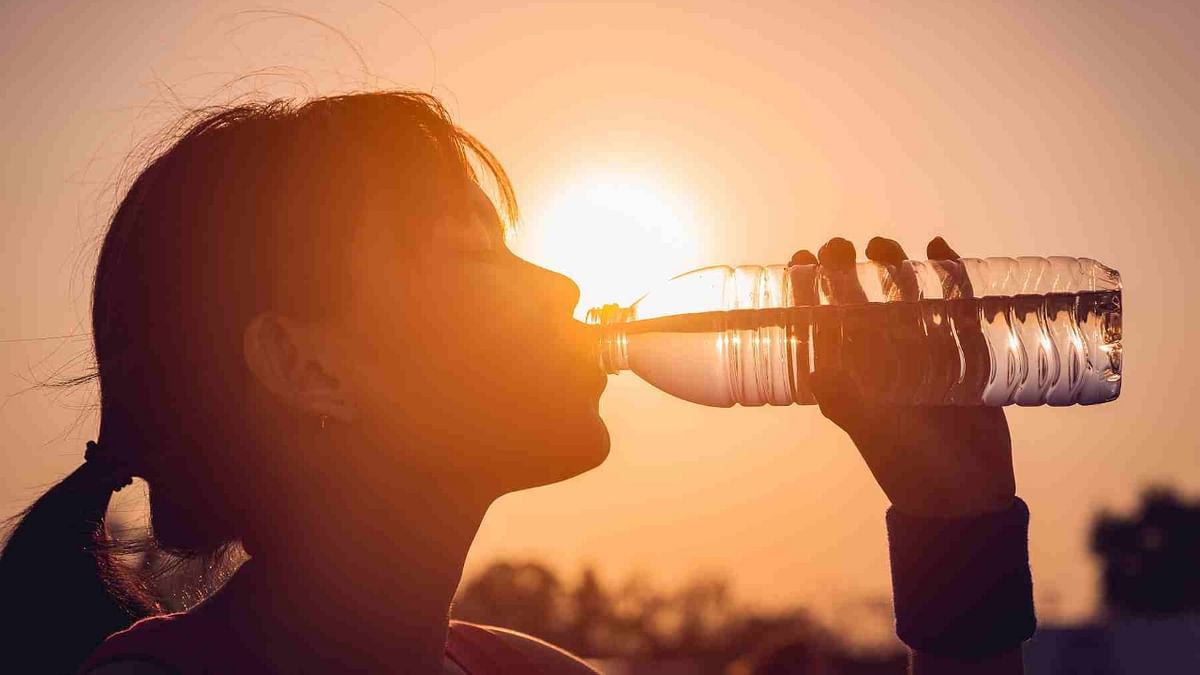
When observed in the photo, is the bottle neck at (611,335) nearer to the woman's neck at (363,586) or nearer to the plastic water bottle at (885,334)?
the plastic water bottle at (885,334)

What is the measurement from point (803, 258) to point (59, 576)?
1.72m

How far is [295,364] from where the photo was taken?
183cm

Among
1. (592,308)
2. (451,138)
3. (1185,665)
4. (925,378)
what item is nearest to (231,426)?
(451,138)

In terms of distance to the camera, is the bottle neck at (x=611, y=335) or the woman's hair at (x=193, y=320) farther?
the bottle neck at (x=611, y=335)

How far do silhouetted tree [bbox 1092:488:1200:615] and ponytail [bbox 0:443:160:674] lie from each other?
37328mm

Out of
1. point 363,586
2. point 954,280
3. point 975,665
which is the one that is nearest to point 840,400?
point 975,665

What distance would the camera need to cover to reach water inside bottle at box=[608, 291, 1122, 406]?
253 cm

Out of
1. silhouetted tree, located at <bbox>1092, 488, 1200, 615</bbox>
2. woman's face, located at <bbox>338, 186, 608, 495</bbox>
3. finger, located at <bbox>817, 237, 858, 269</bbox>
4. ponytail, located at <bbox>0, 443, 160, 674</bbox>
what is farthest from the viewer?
silhouetted tree, located at <bbox>1092, 488, 1200, 615</bbox>

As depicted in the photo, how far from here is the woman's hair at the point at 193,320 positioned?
1810 mm

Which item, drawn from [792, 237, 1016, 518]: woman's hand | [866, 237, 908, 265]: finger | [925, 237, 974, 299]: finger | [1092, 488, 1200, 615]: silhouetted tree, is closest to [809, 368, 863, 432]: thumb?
[792, 237, 1016, 518]: woman's hand

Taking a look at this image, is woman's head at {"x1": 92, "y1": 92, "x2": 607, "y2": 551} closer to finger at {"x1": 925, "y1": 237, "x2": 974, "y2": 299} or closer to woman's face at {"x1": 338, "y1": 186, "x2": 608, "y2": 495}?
woman's face at {"x1": 338, "y1": 186, "x2": 608, "y2": 495}

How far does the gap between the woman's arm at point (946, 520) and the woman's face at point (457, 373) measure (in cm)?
63

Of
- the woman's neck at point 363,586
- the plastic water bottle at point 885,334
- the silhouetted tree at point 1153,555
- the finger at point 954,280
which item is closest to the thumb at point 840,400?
the plastic water bottle at point 885,334

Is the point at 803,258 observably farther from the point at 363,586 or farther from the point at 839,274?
the point at 363,586
